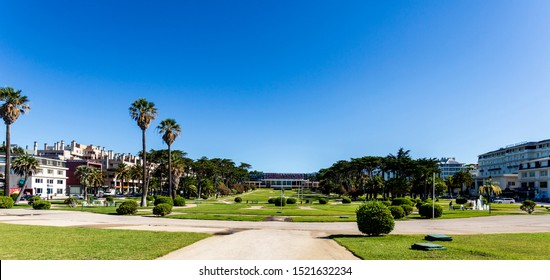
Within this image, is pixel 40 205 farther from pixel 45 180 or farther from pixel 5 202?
pixel 45 180

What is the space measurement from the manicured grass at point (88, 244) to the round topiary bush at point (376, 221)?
396 inches

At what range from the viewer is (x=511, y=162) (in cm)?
14612

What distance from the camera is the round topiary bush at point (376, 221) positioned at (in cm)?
2331

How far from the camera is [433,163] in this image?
98.3m

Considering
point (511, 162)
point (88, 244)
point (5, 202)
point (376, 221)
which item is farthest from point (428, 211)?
point (511, 162)

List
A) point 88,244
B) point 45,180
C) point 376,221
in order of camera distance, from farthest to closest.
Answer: point 45,180 → point 376,221 → point 88,244

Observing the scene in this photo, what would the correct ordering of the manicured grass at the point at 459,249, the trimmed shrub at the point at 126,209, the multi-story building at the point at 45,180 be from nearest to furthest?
the manicured grass at the point at 459,249 → the trimmed shrub at the point at 126,209 → the multi-story building at the point at 45,180

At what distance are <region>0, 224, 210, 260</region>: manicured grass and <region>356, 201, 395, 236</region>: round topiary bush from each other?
1005 cm

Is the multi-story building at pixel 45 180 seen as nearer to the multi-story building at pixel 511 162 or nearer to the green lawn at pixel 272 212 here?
the green lawn at pixel 272 212

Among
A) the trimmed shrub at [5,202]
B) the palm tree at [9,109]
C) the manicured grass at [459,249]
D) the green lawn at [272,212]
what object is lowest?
the green lawn at [272,212]

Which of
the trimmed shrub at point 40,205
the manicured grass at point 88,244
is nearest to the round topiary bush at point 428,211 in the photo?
the manicured grass at point 88,244

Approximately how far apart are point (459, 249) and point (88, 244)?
18.3 metres

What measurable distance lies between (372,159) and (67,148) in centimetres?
13589
